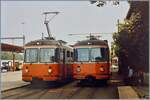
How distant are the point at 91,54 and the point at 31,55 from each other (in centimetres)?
379

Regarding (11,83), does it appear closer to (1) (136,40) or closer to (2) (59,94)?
(1) (136,40)

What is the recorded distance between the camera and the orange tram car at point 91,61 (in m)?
28.5

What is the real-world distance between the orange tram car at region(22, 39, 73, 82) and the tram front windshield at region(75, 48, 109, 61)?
1.18 m

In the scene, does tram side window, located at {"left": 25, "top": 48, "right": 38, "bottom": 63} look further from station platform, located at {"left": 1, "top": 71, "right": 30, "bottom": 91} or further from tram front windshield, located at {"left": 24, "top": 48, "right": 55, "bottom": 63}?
station platform, located at {"left": 1, "top": 71, "right": 30, "bottom": 91}

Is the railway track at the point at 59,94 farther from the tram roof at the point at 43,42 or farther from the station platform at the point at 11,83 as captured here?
the tram roof at the point at 43,42

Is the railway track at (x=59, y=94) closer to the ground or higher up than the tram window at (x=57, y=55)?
closer to the ground

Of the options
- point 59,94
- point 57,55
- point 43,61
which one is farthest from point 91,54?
point 59,94

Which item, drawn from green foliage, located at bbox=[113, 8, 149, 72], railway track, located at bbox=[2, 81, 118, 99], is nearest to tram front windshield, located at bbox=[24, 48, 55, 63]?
railway track, located at bbox=[2, 81, 118, 99]

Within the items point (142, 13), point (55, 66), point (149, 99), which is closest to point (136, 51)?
point (55, 66)

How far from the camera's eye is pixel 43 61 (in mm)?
27391

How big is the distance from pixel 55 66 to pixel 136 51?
6021 millimetres

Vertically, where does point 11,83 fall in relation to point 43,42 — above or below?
below

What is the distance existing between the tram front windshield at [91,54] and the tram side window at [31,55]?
2756mm

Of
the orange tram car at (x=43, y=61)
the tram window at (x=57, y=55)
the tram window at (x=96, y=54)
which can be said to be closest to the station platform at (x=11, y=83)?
the orange tram car at (x=43, y=61)
